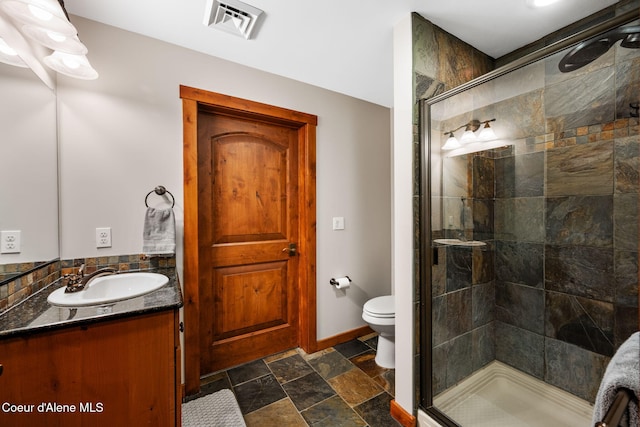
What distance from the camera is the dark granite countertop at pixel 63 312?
889 mm

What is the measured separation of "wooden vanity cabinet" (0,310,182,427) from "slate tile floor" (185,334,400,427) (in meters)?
0.69

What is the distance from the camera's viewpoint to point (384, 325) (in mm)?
1925

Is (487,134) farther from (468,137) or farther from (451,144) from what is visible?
(451,144)

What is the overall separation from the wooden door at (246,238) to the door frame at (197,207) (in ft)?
0.27

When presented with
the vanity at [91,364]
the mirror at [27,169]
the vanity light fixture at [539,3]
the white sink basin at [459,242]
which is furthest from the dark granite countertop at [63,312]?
the vanity light fixture at [539,3]

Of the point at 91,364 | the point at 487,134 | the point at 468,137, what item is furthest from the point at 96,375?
the point at 487,134

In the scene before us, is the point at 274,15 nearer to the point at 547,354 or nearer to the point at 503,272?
the point at 503,272

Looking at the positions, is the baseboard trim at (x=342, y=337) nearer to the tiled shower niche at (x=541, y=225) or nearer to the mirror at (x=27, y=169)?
the tiled shower niche at (x=541, y=225)

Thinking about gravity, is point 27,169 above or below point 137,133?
below

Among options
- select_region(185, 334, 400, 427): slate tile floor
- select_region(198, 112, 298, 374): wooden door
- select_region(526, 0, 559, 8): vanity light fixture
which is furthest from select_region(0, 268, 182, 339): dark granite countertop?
select_region(526, 0, 559, 8): vanity light fixture

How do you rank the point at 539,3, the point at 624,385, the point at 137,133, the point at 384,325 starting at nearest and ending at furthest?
the point at 624,385 → the point at 539,3 → the point at 137,133 → the point at 384,325

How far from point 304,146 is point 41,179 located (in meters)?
1.63

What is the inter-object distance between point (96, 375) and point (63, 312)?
0.27 metres

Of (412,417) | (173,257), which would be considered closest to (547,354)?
(412,417)
